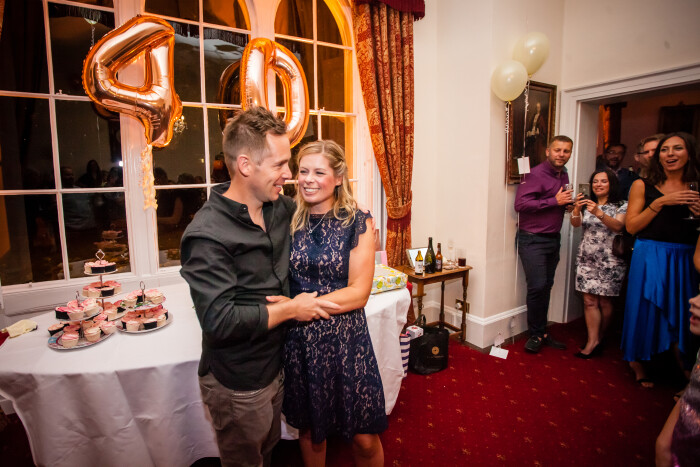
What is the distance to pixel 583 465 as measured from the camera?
77.4 inches

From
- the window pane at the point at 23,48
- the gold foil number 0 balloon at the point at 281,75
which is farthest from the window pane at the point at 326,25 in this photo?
the window pane at the point at 23,48

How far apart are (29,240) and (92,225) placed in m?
0.38

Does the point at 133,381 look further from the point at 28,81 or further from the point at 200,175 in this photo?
the point at 28,81

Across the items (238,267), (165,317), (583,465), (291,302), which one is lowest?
(583,465)

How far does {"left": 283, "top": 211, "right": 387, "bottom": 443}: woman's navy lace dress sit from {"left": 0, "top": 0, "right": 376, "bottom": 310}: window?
170cm

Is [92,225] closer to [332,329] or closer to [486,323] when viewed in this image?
[332,329]

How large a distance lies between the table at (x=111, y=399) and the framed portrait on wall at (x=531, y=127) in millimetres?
2997

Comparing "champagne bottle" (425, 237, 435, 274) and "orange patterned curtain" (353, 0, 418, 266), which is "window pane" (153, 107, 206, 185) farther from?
"champagne bottle" (425, 237, 435, 274)

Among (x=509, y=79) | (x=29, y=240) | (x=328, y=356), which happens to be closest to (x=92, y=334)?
(x=328, y=356)

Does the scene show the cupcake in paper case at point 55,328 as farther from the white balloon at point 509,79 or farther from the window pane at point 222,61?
the white balloon at point 509,79

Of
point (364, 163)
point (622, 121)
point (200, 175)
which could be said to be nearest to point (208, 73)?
point (200, 175)

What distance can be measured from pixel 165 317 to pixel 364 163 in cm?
222

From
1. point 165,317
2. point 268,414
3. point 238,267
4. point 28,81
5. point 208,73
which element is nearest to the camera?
point 238,267

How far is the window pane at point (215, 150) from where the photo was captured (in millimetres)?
2838
